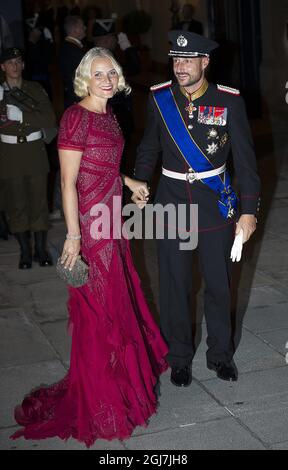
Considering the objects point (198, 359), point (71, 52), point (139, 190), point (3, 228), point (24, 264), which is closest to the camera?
point (139, 190)

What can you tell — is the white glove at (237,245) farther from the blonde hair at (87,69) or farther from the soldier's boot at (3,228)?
the soldier's boot at (3,228)

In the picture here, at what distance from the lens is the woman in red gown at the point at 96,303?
484 cm

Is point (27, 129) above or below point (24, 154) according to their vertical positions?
above

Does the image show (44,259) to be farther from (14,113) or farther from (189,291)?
(189,291)

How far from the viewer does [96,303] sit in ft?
16.4

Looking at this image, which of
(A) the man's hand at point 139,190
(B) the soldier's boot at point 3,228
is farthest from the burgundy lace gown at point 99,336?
(B) the soldier's boot at point 3,228

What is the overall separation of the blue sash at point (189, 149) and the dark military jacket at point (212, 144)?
0.03 metres

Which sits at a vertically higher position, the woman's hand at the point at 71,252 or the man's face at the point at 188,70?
the man's face at the point at 188,70

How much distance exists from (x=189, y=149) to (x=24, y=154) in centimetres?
299

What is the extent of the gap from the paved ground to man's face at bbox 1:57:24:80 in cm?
168

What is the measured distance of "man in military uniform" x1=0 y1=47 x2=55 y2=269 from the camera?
7.82 metres

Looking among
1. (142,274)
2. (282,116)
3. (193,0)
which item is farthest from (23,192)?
(193,0)

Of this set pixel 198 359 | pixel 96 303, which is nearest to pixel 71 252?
pixel 96 303

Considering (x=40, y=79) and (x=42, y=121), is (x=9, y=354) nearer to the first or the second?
(x=42, y=121)
